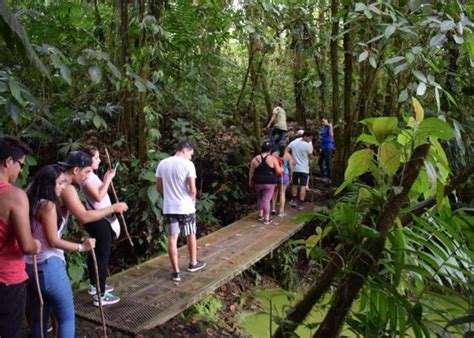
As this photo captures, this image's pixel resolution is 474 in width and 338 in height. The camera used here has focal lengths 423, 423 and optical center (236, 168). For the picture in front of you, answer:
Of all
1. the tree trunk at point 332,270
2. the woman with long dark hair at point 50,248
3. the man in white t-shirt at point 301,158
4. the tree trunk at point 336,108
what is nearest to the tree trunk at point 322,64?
the tree trunk at point 336,108

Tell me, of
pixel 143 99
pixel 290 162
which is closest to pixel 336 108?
pixel 290 162

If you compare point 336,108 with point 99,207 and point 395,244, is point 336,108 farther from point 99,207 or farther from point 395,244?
point 395,244

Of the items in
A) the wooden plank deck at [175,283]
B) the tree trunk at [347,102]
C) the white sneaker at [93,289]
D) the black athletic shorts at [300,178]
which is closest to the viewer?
the wooden plank deck at [175,283]

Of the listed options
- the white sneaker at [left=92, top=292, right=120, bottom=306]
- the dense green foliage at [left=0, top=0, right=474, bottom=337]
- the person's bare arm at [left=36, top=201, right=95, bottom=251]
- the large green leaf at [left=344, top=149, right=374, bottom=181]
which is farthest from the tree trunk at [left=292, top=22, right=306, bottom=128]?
the large green leaf at [left=344, top=149, right=374, bottom=181]

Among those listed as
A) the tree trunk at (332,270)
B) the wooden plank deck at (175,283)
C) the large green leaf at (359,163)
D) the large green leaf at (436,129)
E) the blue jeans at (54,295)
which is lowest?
the wooden plank deck at (175,283)

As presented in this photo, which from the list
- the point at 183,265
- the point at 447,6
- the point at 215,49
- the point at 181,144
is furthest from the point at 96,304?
the point at 215,49

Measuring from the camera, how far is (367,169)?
111 cm

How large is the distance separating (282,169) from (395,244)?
5.75 metres

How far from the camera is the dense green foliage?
1.01 m

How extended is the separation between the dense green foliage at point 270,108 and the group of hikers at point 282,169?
757 millimetres

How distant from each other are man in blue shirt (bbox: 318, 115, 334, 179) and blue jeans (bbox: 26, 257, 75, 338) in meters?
6.65

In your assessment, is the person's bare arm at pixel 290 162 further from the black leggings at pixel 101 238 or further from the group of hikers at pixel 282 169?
the black leggings at pixel 101 238

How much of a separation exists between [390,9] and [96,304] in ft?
13.9

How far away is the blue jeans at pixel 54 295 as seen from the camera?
2805 mm
